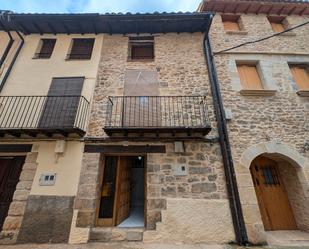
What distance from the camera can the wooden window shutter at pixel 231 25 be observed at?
7436 mm

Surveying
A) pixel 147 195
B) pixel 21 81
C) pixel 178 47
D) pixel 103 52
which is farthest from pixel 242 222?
pixel 21 81

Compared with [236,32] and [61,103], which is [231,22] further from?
[61,103]

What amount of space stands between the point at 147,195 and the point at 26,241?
3.14 meters

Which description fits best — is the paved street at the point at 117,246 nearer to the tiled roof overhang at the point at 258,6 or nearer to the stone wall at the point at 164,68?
the stone wall at the point at 164,68

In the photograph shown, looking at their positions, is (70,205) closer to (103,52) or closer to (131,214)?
(131,214)

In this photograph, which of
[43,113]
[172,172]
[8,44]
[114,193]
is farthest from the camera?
[8,44]

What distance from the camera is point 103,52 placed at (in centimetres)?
675

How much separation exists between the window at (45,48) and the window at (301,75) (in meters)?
9.74

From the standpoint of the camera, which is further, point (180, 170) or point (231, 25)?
point (231, 25)

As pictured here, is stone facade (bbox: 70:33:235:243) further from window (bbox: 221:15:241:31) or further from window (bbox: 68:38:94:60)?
window (bbox: 221:15:241:31)

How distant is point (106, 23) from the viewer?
270 inches

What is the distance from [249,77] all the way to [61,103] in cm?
688

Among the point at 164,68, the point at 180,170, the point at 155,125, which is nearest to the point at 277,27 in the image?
the point at 164,68

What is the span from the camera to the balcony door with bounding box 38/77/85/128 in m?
5.36
